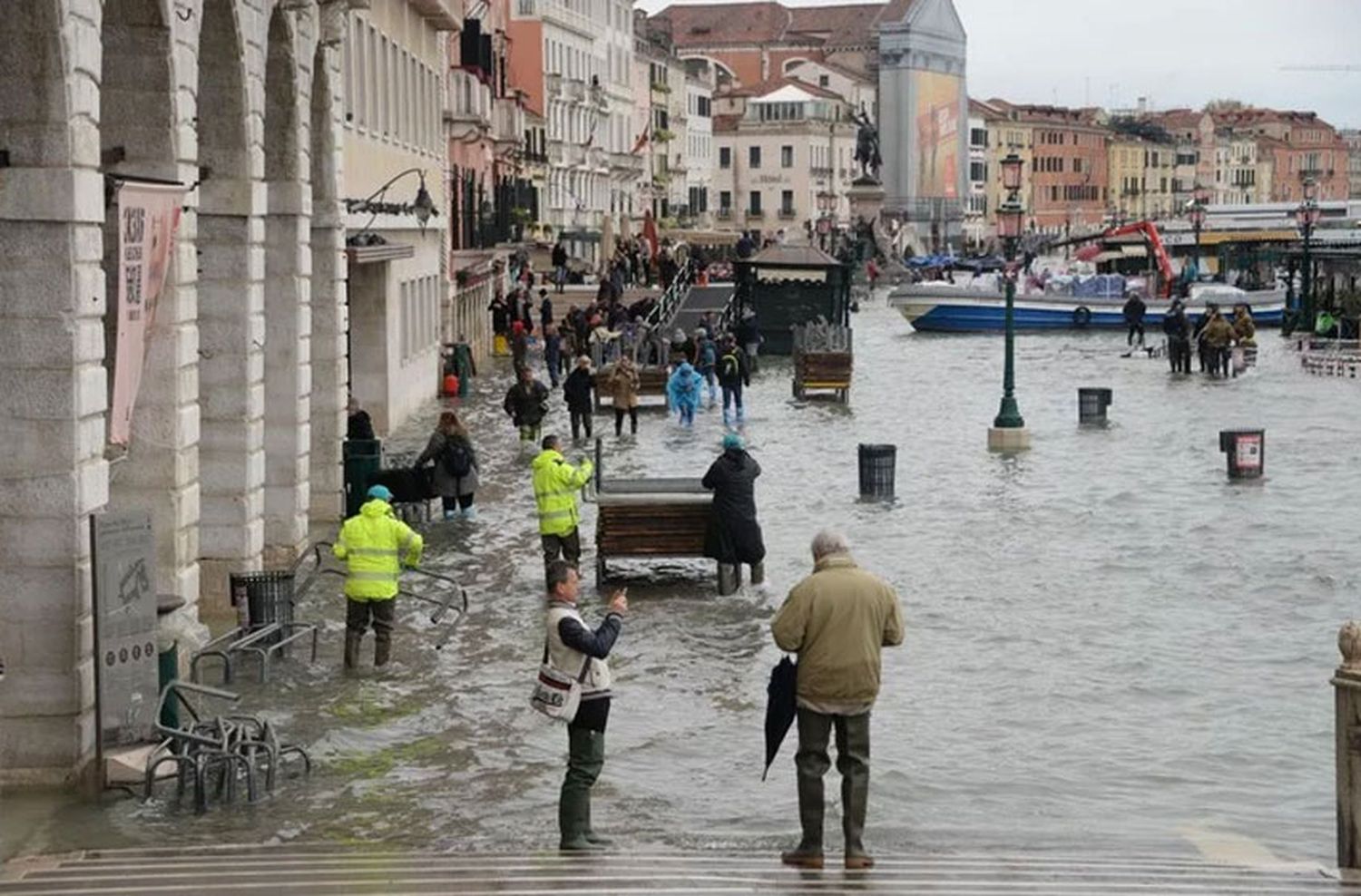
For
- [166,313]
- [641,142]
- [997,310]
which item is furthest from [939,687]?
[641,142]

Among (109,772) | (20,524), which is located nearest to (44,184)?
(20,524)

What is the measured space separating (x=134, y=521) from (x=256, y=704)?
291 cm

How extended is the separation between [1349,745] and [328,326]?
17486 mm

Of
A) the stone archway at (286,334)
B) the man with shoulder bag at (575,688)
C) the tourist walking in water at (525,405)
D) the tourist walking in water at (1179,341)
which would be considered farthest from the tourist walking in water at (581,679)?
the tourist walking in water at (1179,341)

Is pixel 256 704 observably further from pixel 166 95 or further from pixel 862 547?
pixel 862 547

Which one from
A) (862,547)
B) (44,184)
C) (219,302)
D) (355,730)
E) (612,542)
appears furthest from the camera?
(862,547)

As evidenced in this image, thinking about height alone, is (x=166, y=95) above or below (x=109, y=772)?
above

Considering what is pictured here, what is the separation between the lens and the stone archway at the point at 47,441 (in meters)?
15.3

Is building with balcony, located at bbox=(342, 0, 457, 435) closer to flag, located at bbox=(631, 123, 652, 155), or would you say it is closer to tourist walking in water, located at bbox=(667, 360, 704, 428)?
tourist walking in water, located at bbox=(667, 360, 704, 428)

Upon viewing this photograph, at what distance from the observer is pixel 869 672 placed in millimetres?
13023

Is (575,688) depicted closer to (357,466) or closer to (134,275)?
(134,275)

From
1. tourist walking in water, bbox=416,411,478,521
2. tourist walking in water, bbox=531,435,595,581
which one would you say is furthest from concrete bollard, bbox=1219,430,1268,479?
tourist walking in water, bbox=531,435,595,581

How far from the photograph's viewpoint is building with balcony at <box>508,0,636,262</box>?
96875 millimetres

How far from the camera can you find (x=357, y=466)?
2891 centimetres
